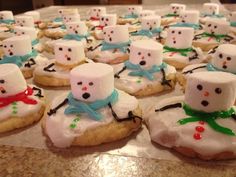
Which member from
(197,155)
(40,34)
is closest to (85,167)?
(197,155)

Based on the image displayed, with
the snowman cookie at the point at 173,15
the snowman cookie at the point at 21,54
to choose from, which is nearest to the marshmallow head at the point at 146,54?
the snowman cookie at the point at 21,54

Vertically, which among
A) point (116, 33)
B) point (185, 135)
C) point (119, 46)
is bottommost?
point (185, 135)

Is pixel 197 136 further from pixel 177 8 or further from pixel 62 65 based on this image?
pixel 177 8

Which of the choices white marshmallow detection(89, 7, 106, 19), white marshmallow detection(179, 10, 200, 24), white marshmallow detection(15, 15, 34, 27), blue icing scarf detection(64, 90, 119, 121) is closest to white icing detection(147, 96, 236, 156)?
blue icing scarf detection(64, 90, 119, 121)

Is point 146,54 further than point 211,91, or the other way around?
point 146,54

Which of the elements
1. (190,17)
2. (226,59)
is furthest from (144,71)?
(190,17)

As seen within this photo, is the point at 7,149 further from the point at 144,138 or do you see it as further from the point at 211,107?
the point at 211,107
